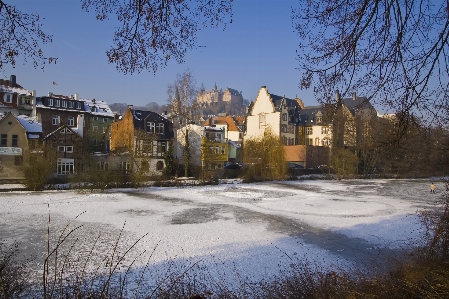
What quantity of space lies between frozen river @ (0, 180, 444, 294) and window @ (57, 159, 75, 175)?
50.5ft

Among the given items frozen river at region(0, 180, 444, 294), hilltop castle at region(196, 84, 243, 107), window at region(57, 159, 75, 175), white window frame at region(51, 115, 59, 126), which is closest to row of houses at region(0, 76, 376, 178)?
window at region(57, 159, 75, 175)

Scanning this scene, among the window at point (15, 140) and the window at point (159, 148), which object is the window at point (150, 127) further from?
the window at point (15, 140)

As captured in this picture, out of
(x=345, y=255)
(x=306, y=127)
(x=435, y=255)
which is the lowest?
(x=345, y=255)

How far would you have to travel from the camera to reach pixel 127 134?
45594 mm

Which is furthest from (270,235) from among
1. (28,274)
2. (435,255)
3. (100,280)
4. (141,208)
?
(141,208)

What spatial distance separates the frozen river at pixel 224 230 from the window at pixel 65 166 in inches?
605

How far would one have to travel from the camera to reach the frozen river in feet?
33.7

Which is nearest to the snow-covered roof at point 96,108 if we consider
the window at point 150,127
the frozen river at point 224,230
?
the window at point 150,127

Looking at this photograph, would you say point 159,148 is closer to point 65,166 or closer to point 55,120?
point 65,166

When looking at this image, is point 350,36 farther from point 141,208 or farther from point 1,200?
point 1,200

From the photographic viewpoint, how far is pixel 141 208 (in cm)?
2133

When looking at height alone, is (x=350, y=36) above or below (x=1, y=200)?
above

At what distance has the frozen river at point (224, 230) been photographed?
10265 millimetres

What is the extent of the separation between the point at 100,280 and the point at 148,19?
6325 mm
